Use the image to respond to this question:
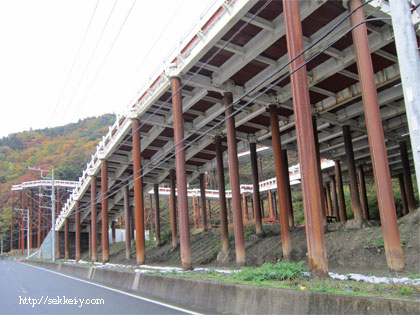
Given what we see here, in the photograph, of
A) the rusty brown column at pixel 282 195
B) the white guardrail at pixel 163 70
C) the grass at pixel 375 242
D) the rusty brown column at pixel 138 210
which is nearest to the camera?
the grass at pixel 375 242

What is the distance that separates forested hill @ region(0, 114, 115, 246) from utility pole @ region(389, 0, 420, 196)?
343ft

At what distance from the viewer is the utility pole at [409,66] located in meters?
6.09

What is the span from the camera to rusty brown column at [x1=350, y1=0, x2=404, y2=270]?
1238 cm

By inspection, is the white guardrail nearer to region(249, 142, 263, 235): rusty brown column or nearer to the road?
region(249, 142, 263, 235): rusty brown column

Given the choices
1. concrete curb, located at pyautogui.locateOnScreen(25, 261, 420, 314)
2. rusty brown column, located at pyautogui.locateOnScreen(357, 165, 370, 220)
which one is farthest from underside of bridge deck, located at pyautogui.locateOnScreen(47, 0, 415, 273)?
rusty brown column, located at pyautogui.locateOnScreen(357, 165, 370, 220)

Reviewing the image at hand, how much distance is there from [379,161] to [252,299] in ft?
23.4

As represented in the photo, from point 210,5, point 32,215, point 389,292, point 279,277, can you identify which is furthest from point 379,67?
point 32,215

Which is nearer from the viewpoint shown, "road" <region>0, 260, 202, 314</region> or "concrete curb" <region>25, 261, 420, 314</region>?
"concrete curb" <region>25, 261, 420, 314</region>

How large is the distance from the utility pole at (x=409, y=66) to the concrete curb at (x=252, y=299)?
2.04 metres

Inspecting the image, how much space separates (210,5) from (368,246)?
12.9 metres

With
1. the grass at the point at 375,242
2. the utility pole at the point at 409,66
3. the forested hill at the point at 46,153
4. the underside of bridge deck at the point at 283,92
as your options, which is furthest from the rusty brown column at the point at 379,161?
the forested hill at the point at 46,153

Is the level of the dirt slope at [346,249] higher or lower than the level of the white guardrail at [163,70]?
lower

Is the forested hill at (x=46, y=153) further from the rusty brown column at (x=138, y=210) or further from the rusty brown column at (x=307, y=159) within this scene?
the rusty brown column at (x=307, y=159)

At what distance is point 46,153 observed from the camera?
12231 cm
